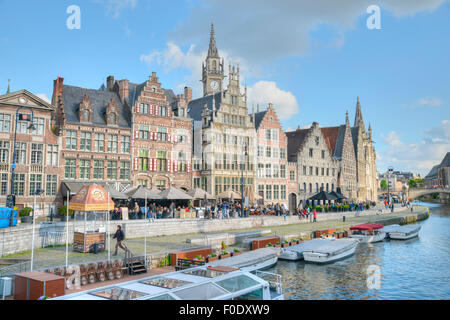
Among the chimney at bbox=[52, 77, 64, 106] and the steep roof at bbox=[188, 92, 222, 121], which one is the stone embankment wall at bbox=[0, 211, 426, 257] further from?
the steep roof at bbox=[188, 92, 222, 121]

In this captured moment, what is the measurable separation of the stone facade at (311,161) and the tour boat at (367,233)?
2113cm

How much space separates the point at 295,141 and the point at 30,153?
Result: 3981 cm

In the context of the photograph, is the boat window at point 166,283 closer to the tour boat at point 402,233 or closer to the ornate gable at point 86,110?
the ornate gable at point 86,110

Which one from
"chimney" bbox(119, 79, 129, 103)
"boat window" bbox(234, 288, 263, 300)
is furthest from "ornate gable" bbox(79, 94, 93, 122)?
"boat window" bbox(234, 288, 263, 300)

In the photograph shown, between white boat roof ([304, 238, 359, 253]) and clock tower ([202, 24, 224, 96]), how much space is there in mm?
48037

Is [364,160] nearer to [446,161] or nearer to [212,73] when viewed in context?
[212,73]

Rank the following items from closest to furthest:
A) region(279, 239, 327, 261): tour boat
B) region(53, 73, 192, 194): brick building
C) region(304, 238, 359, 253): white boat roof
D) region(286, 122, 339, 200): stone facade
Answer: region(279, 239, 327, 261): tour boat
region(304, 238, 359, 253): white boat roof
region(53, 73, 192, 194): brick building
region(286, 122, 339, 200): stone facade

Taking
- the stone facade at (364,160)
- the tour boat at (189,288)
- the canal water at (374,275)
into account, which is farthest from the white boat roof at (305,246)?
the stone facade at (364,160)

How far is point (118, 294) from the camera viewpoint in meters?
8.88

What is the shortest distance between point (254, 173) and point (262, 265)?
28.2m

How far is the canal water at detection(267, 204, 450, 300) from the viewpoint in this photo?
17341 mm
